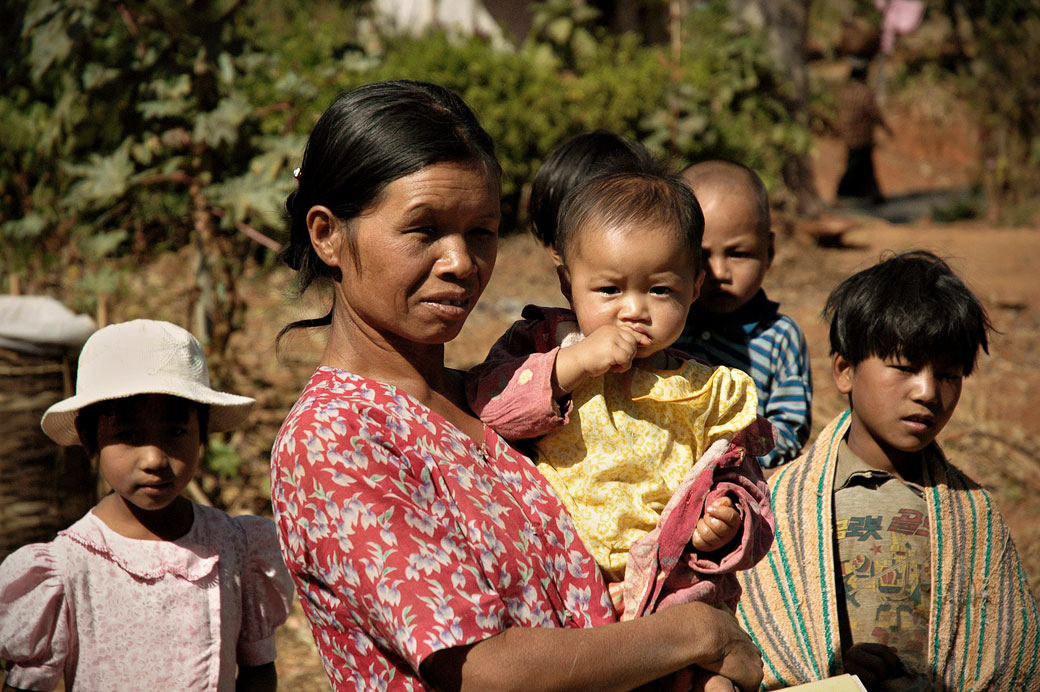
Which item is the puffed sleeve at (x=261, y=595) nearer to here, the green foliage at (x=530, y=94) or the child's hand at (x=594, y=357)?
the child's hand at (x=594, y=357)

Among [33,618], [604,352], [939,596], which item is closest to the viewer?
[604,352]

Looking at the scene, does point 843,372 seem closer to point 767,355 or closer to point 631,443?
point 767,355

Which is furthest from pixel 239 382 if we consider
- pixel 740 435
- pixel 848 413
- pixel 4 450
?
pixel 740 435

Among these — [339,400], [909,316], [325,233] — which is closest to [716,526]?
[339,400]

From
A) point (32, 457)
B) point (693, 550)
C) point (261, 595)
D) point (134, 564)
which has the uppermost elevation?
point (693, 550)

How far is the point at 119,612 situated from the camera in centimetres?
251

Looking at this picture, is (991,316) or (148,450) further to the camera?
(991,316)

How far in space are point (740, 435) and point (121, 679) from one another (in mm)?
1593

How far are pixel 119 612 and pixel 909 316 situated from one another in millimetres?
2135

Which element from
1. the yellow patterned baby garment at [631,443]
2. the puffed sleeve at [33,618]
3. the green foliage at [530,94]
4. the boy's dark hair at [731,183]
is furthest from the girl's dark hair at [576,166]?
the green foliage at [530,94]

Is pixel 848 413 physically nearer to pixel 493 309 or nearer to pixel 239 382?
pixel 239 382

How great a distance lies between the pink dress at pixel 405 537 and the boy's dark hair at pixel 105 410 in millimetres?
871

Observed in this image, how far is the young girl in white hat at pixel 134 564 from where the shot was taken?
244 centimetres

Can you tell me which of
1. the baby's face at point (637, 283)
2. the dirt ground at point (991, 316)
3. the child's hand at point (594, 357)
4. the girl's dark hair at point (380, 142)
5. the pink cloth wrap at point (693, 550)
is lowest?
the dirt ground at point (991, 316)
